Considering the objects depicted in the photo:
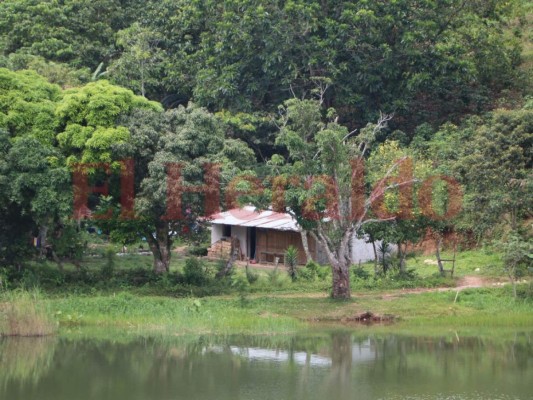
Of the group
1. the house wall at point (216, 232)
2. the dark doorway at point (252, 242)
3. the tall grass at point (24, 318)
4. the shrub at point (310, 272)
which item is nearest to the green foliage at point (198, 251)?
the house wall at point (216, 232)

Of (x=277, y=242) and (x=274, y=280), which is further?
(x=277, y=242)

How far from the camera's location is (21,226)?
1032 inches

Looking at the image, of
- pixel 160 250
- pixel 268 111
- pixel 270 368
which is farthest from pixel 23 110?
pixel 268 111

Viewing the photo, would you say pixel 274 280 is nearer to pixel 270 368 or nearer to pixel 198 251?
pixel 198 251

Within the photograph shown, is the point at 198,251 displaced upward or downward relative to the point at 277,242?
downward

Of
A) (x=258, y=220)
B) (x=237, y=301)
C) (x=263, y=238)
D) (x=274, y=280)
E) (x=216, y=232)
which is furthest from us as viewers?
(x=216, y=232)

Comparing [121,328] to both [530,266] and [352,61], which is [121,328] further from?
[352,61]

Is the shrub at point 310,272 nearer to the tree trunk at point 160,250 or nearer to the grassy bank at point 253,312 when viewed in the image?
the grassy bank at point 253,312

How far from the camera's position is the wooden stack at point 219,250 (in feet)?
116

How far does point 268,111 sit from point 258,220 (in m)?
5.76

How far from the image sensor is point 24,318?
2081 cm

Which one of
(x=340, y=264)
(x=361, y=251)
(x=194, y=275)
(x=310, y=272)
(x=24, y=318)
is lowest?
(x=24, y=318)

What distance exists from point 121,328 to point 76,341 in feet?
5.40

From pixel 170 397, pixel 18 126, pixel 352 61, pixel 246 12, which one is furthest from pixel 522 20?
pixel 170 397
